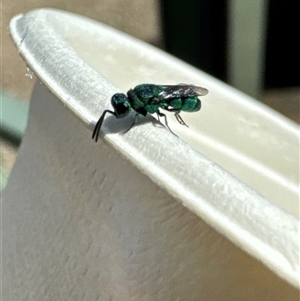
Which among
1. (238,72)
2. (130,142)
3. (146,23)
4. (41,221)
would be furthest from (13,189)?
(238,72)

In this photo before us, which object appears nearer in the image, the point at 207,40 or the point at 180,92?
the point at 180,92

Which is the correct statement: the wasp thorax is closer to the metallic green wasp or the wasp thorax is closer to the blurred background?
the metallic green wasp

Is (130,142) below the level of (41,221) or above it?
above

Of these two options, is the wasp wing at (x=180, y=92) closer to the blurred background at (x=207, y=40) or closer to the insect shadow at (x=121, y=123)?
the insect shadow at (x=121, y=123)

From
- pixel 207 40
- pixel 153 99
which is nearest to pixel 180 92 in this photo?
pixel 153 99

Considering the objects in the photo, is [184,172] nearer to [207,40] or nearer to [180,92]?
[180,92]

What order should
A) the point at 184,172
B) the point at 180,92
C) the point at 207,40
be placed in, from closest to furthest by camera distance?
the point at 184,172
the point at 180,92
the point at 207,40

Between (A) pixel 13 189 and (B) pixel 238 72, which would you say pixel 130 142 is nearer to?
(A) pixel 13 189

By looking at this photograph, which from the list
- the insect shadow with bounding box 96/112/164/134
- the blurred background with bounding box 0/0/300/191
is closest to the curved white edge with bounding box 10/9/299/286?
the insect shadow with bounding box 96/112/164/134
